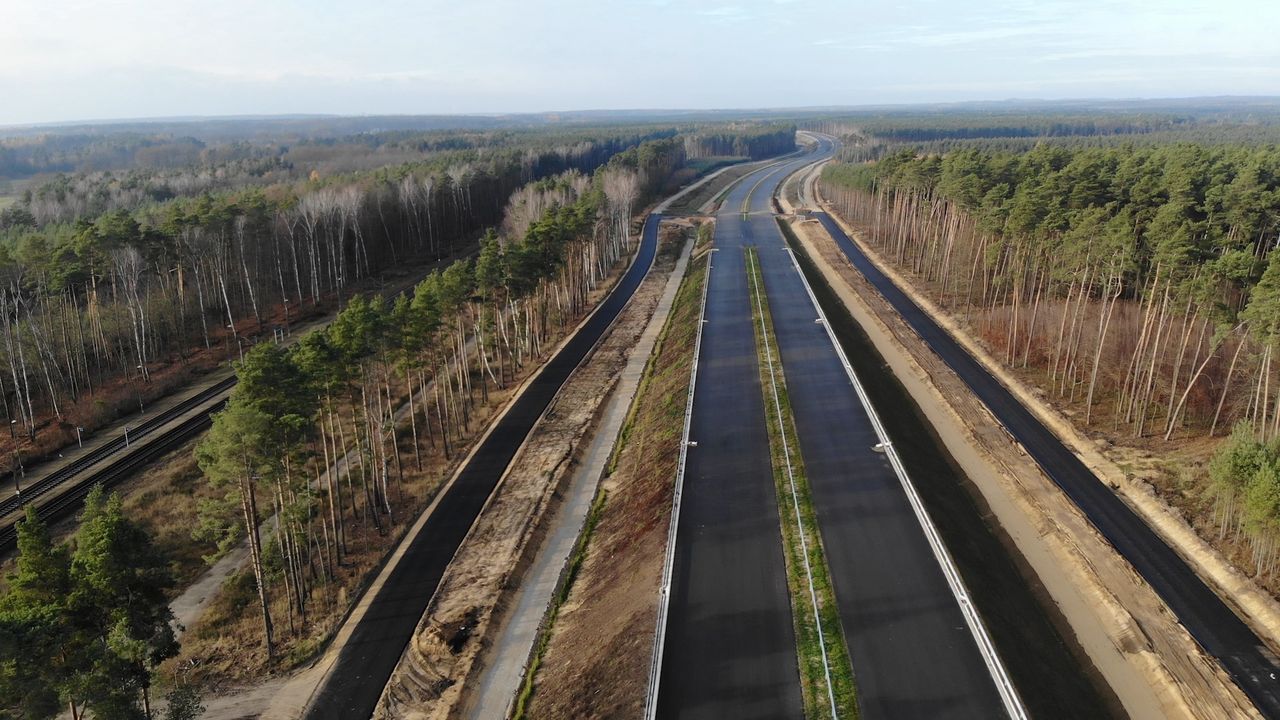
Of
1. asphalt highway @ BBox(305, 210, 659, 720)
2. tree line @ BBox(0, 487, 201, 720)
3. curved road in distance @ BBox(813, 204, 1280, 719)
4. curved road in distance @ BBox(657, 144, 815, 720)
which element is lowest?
asphalt highway @ BBox(305, 210, 659, 720)

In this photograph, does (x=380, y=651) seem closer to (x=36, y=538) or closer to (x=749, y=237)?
(x=36, y=538)

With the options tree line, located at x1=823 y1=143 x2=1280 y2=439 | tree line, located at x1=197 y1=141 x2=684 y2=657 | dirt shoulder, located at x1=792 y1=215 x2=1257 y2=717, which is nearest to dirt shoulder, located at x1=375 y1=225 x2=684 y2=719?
tree line, located at x1=197 y1=141 x2=684 y2=657

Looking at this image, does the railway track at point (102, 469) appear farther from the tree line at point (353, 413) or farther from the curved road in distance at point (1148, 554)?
the curved road in distance at point (1148, 554)

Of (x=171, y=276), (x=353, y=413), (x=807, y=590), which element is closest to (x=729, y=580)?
(x=807, y=590)

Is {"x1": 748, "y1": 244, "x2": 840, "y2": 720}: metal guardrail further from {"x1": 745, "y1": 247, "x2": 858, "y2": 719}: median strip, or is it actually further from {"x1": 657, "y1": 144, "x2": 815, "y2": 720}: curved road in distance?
{"x1": 657, "y1": 144, "x2": 815, "y2": 720}: curved road in distance

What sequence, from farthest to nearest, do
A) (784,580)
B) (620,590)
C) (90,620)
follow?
(620,590) → (784,580) → (90,620)

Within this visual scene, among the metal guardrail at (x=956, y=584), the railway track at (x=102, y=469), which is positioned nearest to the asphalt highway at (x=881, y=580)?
the metal guardrail at (x=956, y=584)

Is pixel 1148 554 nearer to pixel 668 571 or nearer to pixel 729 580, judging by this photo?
pixel 729 580
